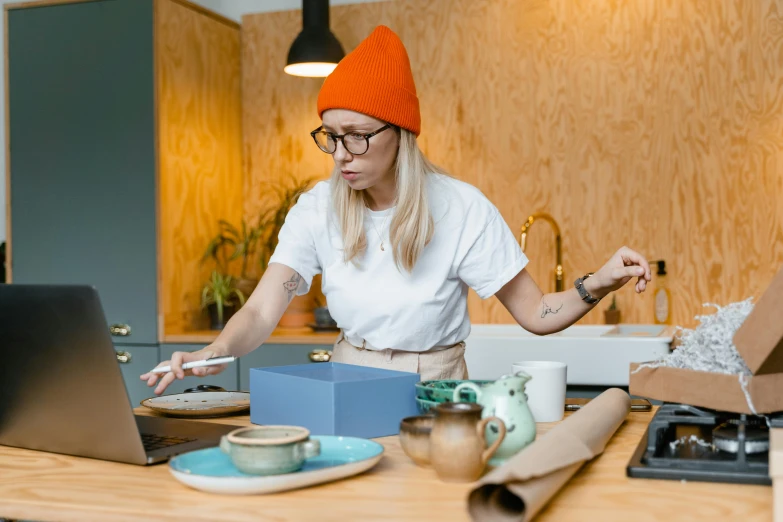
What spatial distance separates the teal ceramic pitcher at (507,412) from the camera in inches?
47.7

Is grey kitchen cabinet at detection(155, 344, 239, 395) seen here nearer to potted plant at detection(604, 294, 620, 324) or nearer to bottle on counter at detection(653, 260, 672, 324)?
potted plant at detection(604, 294, 620, 324)

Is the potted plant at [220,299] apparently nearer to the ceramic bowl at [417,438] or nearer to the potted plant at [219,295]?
the potted plant at [219,295]

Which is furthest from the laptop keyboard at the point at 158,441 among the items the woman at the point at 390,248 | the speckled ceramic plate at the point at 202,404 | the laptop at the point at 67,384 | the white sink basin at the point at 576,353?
the white sink basin at the point at 576,353

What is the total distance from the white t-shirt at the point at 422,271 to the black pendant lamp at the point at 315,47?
4.64 ft

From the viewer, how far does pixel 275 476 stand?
1108mm

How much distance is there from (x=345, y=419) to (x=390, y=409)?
0.29 feet

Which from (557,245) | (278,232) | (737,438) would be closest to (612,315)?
(557,245)

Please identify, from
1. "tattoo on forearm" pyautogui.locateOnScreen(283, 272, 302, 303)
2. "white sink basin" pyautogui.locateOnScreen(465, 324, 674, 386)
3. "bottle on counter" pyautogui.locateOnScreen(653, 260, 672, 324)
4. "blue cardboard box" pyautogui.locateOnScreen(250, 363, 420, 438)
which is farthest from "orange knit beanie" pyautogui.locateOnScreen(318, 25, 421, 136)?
"bottle on counter" pyautogui.locateOnScreen(653, 260, 672, 324)

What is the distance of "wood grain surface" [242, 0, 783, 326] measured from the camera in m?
3.28

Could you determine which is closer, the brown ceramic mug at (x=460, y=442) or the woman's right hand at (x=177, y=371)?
the brown ceramic mug at (x=460, y=442)

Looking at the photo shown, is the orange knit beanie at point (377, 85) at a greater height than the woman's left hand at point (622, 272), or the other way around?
the orange knit beanie at point (377, 85)

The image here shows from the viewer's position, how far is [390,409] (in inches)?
56.9

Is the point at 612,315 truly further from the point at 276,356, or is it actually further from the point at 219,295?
the point at 219,295

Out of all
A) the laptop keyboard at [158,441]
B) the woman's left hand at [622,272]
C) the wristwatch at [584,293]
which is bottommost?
the laptop keyboard at [158,441]
